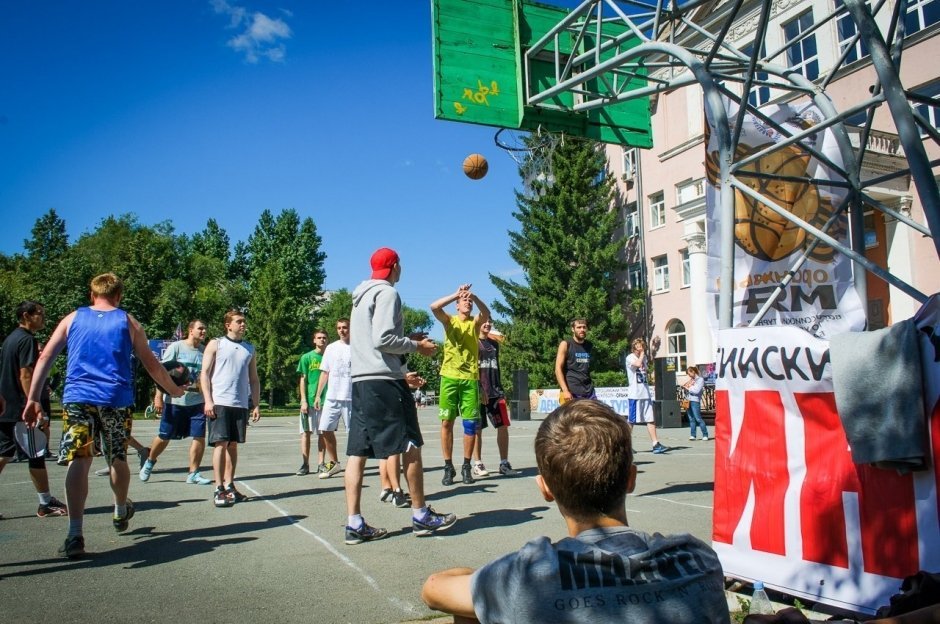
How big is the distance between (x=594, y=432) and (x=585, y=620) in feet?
1.53

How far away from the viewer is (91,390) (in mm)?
4742

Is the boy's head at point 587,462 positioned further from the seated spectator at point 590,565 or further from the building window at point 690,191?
the building window at point 690,191

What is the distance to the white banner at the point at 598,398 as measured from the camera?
847 inches

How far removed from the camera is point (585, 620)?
5.05ft

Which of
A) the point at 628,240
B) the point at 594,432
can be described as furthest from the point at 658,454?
the point at 628,240

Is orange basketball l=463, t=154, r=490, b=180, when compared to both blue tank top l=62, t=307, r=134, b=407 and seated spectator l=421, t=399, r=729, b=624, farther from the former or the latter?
seated spectator l=421, t=399, r=729, b=624

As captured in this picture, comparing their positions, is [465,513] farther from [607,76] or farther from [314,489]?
[607,76]

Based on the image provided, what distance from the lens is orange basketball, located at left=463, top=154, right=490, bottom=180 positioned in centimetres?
985

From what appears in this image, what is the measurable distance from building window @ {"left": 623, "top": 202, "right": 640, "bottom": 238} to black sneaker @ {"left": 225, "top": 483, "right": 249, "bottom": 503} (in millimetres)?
32772

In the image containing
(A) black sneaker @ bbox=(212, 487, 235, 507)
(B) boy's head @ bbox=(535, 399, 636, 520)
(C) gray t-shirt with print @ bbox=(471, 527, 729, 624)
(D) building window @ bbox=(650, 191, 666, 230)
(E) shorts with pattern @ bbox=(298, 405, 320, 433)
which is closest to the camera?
(C) gray t-shirt with print @ bbox=(471, 527, 729, 624)

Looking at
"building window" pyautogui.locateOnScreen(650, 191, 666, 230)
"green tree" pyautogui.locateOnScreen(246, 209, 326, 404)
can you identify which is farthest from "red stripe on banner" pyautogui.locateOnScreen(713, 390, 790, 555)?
"green tree" pyautogui.locateOnScreen(246, 209, 326, 404)

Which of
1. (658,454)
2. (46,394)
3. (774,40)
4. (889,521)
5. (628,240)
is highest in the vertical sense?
(774,40)

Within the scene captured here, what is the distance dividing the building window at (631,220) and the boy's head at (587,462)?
120 ft

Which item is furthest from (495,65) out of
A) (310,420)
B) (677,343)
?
(677,343)
